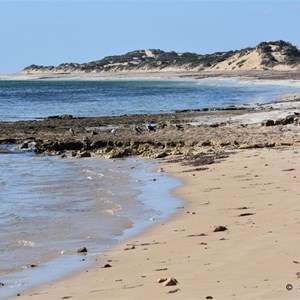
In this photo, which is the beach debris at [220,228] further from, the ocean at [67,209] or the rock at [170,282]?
the rock at [170,282]

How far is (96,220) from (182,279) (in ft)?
12.5

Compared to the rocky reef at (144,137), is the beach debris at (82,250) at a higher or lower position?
higher

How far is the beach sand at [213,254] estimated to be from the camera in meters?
5.86

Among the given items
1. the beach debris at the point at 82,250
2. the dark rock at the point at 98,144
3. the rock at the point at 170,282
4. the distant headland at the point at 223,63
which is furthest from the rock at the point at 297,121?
the distant headland at the point at 223,63

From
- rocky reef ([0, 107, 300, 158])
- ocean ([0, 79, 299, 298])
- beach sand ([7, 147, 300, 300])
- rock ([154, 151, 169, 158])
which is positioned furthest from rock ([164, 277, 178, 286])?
rock ([154, 151, 169, 158])

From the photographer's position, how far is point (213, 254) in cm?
712

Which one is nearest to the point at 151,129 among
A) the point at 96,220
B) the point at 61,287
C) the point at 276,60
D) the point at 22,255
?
the point at 96,220

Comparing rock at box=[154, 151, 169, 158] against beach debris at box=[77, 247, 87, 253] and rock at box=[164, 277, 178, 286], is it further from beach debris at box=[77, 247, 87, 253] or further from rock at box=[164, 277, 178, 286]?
rock at box=[164, 277, 178, 286]

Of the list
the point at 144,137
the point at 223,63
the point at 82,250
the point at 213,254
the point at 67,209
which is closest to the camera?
the point at 213,254

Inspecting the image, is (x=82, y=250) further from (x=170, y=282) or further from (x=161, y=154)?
(x=161, y=154)

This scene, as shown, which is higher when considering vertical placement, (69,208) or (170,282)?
(170,282)

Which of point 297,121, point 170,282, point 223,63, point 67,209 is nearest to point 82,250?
point 170,282

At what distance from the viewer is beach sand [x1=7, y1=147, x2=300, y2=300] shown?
5863 mm

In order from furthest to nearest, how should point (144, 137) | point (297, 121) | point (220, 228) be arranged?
point (297, 121) → point (144, 137) → point (220, 228)
